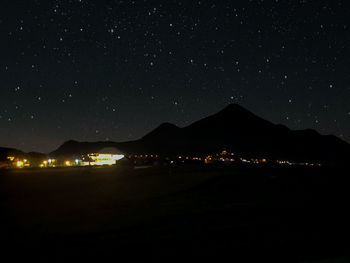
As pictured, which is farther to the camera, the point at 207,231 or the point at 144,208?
the point at 144,208

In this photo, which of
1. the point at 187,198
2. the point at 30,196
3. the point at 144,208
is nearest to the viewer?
the point at 144,208

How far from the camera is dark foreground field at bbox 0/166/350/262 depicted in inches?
311

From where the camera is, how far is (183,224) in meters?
10.6

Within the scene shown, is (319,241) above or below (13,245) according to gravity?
below

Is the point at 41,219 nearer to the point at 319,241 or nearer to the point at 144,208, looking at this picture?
the point at 144,208

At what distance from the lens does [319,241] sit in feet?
28.7

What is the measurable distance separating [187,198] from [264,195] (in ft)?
12.1

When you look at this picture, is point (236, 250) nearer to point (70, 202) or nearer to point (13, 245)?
point (13, 245)

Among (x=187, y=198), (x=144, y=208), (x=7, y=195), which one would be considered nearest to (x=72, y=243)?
(x=144, y=208)

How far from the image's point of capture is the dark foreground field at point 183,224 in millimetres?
7898

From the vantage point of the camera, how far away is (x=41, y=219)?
12117mm

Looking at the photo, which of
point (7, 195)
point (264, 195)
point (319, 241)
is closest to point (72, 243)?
point (319, 241)

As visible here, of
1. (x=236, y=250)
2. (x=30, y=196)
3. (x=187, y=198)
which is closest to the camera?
(x=236, y=250)

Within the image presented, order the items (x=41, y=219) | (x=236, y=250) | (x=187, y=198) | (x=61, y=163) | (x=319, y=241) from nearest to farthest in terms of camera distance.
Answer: (x=236, y=250)
(x=319, y=241)
(x=41, y=219)
(x=187, y=198)
(x=61, y=163)
